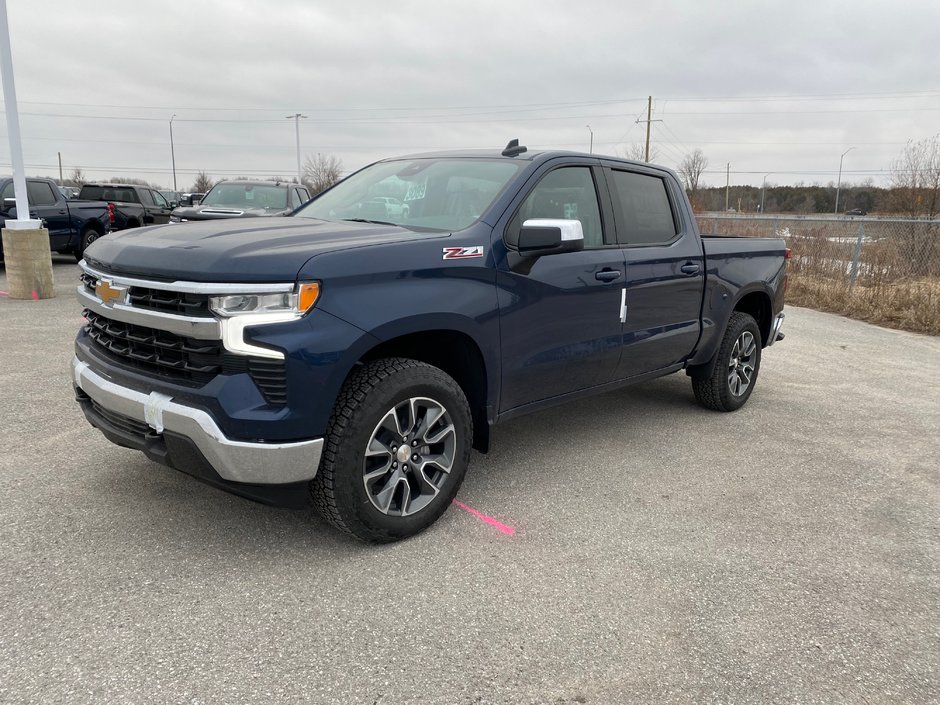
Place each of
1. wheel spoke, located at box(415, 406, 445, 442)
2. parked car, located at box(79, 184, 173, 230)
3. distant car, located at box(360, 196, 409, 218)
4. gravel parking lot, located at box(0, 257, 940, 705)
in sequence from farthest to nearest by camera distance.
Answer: parked car, located at box(79, 184, 173, 230), distant car, located at box(360, 196, 409, 218), wheel spoke, located at box(415, 406, 445, 442), gravel parking lot, located at box(0, 257, 940, 705)

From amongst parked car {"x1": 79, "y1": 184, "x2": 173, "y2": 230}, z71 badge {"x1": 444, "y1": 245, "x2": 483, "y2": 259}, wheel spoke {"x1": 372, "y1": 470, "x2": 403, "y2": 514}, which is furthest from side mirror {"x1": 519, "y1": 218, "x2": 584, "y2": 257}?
parked car {"x1": 79, "y1": 184, "x2": 173, "y2": 230}

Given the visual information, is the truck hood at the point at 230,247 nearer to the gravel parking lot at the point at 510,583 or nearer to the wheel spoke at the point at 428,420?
the wheel spoke at the point at 428,420

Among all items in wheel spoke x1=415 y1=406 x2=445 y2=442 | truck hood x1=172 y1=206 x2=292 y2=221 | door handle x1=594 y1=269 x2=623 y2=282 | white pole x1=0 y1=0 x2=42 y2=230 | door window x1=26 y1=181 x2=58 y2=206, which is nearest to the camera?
wheel spoke x1=415 y1=406 x2=445 y2=442

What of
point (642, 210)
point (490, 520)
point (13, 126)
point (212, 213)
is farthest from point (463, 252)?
point (13, 126)

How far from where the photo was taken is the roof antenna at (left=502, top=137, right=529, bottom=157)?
426 cm

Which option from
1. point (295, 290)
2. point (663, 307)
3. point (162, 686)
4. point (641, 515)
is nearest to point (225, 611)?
point (162, 686)

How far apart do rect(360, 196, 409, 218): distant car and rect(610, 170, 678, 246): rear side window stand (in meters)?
1.38

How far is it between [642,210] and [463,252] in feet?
6.06

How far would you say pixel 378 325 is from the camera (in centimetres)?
306

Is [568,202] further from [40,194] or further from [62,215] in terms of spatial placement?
[40,194]

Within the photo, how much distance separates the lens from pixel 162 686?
2342 millimetres

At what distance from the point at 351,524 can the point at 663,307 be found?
2647mm

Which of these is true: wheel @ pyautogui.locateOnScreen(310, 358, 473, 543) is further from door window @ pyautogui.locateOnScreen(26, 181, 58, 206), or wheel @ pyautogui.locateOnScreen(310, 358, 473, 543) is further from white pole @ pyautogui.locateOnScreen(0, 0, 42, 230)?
door window @ pyautogui.locateOnScreen(26, 181, 58, 206)

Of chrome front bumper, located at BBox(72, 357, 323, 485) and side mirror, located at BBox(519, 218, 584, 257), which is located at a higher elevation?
side mirror, located at BBox(519, 218, 584, 257)
